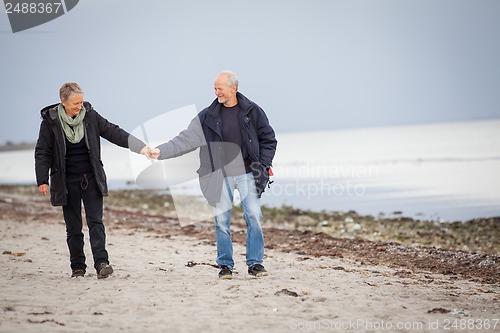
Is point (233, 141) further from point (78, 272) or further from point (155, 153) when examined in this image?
point (78, 272)

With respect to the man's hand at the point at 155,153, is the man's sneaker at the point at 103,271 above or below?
below

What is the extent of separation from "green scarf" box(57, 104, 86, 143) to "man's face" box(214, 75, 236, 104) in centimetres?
154


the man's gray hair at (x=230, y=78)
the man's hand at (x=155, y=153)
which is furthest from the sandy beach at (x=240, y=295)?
the man's gray hair at (x=230, y=78)

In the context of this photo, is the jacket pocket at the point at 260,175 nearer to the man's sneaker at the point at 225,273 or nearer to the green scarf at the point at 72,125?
the man's sneaker at the point at 225,273

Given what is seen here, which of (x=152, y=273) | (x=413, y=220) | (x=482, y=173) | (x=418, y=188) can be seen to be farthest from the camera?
(x=482, y=173)

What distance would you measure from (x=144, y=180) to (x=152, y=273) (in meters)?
30.3

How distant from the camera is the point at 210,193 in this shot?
306 inches

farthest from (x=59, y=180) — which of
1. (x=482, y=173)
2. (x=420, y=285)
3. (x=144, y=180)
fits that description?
(x=144, y=180)

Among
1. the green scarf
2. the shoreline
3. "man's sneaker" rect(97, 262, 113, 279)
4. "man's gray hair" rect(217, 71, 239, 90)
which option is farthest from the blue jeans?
the shoreline

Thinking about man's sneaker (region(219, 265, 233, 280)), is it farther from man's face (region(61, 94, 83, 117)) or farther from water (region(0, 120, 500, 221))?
man's face (region(61, 94, 83, 117))

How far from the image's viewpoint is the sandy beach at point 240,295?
18.9 ft

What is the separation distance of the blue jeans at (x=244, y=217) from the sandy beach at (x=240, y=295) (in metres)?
0.32

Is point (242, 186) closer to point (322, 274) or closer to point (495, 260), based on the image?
point (322, 274)

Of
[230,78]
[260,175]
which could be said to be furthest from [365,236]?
[230,78]
